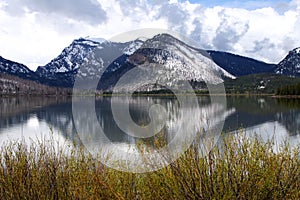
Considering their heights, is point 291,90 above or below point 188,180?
above

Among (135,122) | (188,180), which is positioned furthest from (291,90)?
(188,180)

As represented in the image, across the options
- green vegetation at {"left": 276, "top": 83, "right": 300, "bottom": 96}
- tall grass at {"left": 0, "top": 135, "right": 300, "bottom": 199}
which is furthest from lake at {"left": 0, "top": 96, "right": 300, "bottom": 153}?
green vegetation at {"left": 276, "top": 83, "right": 300, "bottom": 96}

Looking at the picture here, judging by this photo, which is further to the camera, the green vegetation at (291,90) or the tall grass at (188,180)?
the green vegetation at (291,90)

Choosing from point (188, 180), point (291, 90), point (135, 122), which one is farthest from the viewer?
point (291, 90)

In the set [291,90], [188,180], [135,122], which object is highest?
[291,90]

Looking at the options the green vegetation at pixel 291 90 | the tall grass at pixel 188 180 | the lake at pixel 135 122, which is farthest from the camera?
the green vegetation at pixel 291 90

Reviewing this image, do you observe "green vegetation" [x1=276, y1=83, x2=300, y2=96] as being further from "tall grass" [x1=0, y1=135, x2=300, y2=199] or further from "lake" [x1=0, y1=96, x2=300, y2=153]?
"tall grass" [x1=0, y1=135, x2=300, y2=199]

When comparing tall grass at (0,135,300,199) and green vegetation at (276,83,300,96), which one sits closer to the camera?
tall grass at (0,135,300,199)

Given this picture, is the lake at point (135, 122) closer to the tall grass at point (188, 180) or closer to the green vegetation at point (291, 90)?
the tall grass at point (188, 180)

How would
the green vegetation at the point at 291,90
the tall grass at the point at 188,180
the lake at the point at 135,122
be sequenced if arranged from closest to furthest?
the tall grass at the point at 188,180 < the lake at the point at 135,122 < the green vegetation at the point at 291,90

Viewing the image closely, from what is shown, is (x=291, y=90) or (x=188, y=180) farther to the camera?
(x=291, y=90)

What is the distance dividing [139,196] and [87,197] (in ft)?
4.79

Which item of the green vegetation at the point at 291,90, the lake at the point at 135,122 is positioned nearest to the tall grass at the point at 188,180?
the lake at the point at 135,122

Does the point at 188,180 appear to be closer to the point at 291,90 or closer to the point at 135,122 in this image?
the point at 135,122
